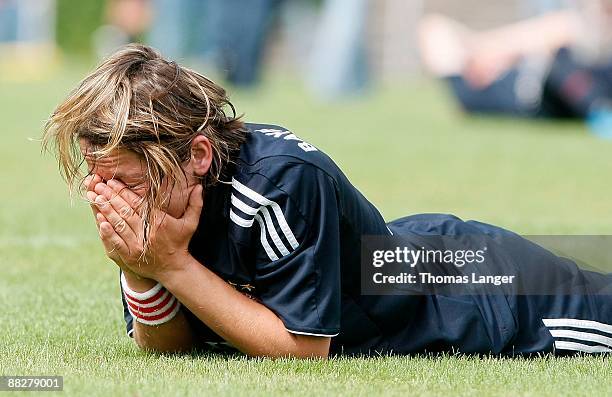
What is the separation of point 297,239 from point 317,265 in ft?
0.33

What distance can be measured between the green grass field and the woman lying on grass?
0.14 m

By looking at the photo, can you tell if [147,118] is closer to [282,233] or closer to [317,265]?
[282,233]

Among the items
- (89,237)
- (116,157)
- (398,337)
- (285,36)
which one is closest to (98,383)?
(116,157)

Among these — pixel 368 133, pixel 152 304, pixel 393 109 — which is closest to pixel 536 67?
pixel 368 133

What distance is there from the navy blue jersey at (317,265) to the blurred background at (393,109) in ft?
A: 2.92

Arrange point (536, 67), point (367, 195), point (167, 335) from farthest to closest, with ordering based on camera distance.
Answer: point (536, 67) → point (367, 195) → point (167, 335)

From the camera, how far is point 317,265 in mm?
3479

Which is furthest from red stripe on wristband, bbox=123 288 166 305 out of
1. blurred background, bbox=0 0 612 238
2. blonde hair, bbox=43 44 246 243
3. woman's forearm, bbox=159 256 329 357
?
blurred background, bbox=0 0 612 238

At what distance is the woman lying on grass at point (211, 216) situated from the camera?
3.39 metres

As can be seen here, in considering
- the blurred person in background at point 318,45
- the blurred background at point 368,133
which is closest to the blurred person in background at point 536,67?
the blurred background at point 368,133

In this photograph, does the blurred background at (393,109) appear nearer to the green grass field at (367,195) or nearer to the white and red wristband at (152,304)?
the green grass field at (367,195)

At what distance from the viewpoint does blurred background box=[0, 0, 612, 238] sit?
7.91 meters

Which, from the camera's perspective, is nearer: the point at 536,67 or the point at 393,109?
the point at 536,67

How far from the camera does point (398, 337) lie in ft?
12.6
